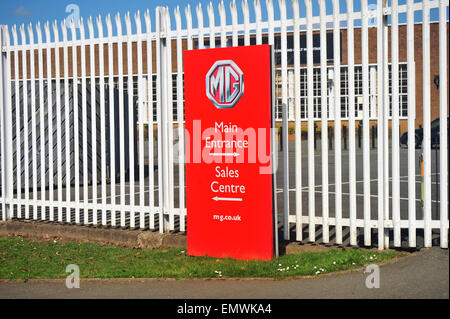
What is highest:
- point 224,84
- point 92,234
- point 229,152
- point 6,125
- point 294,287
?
point 224,84

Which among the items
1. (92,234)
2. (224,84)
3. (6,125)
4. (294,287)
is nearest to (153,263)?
(92,234)

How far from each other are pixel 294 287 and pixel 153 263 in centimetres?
191

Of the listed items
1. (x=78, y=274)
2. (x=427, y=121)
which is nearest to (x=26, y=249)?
(x=78, y=274)

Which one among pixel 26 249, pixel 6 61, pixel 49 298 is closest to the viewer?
pixel 49 298

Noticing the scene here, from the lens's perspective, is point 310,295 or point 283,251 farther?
point 283,251

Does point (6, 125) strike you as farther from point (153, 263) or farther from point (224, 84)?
point (224, 84)

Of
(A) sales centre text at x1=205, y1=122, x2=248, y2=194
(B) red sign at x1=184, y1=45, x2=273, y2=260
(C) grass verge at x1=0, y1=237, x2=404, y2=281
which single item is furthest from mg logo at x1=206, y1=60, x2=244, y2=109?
(C) grass verge at x1=0, y1=237, x2=404, y2=281

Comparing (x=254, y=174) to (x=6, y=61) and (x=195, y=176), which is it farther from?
(x=6, y=61)

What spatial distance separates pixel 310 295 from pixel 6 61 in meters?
6.33

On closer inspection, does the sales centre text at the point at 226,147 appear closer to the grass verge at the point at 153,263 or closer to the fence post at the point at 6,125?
the grass verge at the point at 153,263

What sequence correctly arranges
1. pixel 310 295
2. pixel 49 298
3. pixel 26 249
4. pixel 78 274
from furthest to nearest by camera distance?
pixel 26 249, pixel 78 274, pixel 49 298, pixel 310 295

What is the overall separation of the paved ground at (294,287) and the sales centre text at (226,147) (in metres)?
1.05

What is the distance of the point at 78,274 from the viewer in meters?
6.44

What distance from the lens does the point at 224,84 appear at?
6289mm
